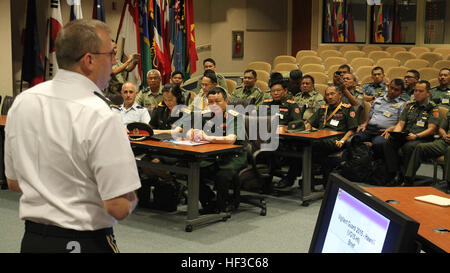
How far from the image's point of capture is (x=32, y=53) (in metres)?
8.80

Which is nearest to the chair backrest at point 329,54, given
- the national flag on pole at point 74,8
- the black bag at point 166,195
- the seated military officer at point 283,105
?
the national flag on pole at point 74,8

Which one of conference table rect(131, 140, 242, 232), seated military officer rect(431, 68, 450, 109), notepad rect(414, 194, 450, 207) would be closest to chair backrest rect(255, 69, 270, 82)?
seated military officer rect(431, 68, 450, 109)

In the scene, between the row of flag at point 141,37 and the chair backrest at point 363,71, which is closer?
the row of flag at point 141,37

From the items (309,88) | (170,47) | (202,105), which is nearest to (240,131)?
(202,105)

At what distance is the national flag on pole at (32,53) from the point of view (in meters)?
8.76

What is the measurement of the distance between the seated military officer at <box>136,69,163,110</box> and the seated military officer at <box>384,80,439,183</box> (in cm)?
300

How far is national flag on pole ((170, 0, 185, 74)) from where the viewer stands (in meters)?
10.2

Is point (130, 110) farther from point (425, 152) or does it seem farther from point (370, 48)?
point (370, 48)

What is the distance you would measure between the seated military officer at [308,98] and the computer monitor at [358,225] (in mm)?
5658

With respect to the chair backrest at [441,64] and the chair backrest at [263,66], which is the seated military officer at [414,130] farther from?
the chair backrest at [263,66]

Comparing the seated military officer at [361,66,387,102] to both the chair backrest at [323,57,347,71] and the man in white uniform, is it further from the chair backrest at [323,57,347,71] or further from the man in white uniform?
the man in white uniform

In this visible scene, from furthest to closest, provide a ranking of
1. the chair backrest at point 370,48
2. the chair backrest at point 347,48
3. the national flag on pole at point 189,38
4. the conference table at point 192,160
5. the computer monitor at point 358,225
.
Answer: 1. the chair backrest at point 347,48
2. the chair backrest at point 370,48
3. the national flag on pole at point 189,38
4. the conference table at point 192,160
5. the computer monitor at point 358,225

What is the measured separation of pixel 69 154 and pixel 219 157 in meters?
3.58

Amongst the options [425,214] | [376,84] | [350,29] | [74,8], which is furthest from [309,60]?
[425,214]
